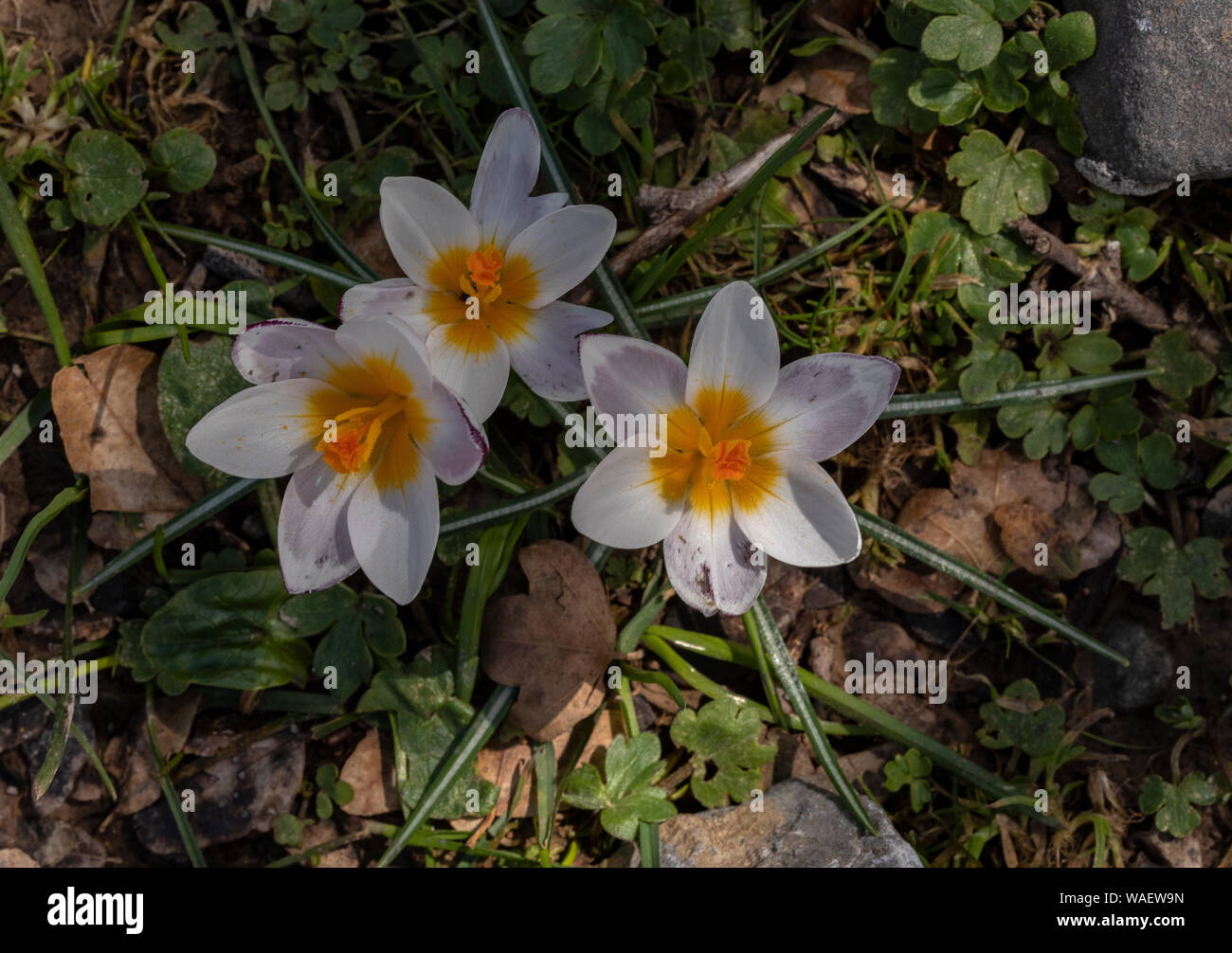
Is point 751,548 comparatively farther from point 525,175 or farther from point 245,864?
point 245,864

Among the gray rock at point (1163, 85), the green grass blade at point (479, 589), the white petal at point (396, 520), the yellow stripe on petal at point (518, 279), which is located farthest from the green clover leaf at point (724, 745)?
the gray rock at point (1163, 85)

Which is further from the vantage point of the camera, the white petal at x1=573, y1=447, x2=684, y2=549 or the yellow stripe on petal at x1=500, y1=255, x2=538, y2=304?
the yellow stripe on petal at x1=500, y1=255, x2=538, y2=304

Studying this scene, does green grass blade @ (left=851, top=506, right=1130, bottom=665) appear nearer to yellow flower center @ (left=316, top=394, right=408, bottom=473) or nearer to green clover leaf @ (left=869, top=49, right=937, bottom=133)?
green clover leaf @ (left=869, top=49, right=937, bottom=133)

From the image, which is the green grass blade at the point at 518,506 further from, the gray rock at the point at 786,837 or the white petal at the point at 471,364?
the gray rock at the point at 786,837

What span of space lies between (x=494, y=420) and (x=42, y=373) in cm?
126

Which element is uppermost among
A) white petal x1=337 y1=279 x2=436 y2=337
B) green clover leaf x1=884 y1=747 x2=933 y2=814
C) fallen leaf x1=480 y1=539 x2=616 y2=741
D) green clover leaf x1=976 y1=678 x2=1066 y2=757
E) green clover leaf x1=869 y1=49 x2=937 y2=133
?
green clover leaf x1=869 y1=49 x2=937 y2=133

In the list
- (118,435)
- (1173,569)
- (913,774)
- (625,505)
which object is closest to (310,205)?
(118,435)

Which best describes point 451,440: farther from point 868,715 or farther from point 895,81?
point 895,81

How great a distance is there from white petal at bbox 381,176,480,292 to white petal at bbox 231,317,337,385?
9.8 inches

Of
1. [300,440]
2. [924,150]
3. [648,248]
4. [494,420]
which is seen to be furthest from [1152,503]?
[300,440]

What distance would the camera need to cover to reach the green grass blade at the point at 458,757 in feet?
8.07

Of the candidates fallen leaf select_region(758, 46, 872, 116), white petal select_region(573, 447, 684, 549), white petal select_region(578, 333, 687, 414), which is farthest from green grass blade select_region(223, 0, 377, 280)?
fallen leaf select_region(758, 46, 872, 116)

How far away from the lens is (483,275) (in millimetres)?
2016

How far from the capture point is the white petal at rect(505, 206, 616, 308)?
1976mm
